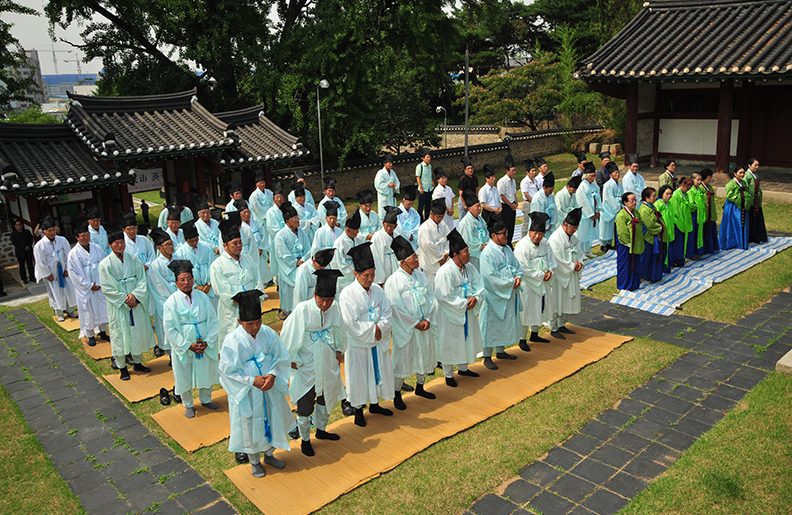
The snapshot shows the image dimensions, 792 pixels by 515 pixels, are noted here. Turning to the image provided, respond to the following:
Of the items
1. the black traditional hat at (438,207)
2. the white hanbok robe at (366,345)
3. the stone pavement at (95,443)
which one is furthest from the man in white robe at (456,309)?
the stone pavement at (95,443)

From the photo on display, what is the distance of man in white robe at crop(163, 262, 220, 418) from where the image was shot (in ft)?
25.0

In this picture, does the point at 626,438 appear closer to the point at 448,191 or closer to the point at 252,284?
the point at 252,284

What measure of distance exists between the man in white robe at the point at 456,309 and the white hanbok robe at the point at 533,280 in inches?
44.0

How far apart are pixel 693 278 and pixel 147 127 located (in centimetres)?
1359

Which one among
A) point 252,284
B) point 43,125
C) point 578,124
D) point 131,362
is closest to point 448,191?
point 252,284

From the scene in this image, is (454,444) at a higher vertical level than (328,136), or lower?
lower

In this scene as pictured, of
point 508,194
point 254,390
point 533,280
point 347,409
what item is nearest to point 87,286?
point 347,409

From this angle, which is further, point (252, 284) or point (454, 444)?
point (252, 284)

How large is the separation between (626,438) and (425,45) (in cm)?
1814

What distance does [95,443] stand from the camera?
24.5 ft

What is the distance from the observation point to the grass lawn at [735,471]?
5781mm

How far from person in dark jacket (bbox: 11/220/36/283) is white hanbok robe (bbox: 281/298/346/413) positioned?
10.3 m

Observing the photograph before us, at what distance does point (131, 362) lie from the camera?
385 inches

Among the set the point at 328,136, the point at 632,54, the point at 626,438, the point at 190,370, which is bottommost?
the point at 626,438
